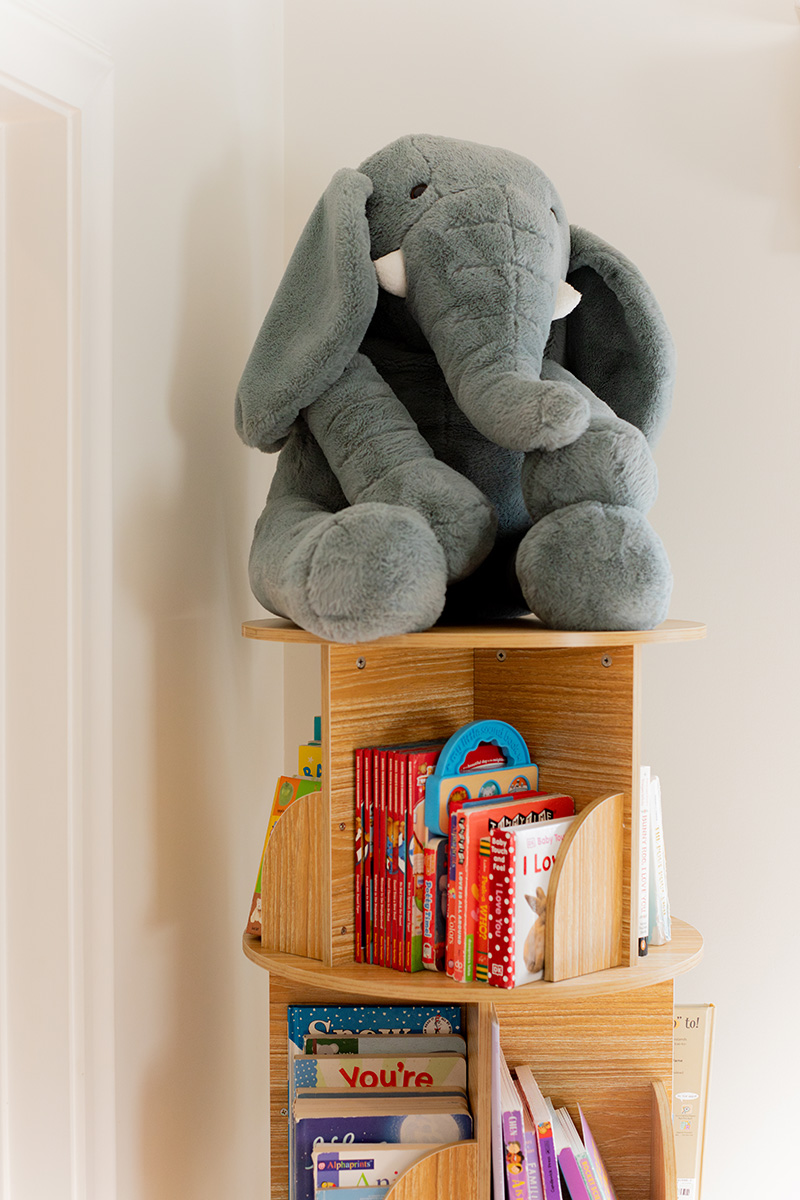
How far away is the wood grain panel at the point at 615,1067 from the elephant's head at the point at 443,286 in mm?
668

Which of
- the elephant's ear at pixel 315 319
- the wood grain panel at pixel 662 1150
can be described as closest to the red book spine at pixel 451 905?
the wood grain panel at pixel 662 1150

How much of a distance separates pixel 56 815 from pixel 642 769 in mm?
653

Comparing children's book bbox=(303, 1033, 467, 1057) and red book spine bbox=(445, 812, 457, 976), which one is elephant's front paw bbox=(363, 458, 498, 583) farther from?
children's book bbox=(303, 1033, 467, 1057)

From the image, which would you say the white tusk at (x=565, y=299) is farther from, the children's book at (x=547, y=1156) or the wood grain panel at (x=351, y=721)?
the children's book at (x=547, y=1156)

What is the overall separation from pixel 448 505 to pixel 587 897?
0.43m

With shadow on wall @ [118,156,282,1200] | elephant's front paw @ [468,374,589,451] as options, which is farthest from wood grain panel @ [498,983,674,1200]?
elephant's front paw @ [468,374,589,451]

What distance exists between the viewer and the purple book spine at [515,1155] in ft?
3.49

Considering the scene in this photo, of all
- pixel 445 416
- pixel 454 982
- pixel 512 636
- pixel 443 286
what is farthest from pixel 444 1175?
pixel 443 286

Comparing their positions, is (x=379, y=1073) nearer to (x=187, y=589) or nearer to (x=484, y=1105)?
(x=484, y=1105)

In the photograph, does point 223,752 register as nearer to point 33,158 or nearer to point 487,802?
point 487,802

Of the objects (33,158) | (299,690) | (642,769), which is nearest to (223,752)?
(299,690)

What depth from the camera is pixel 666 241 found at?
141cm

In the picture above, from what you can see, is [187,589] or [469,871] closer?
[469,871]

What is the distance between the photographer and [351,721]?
109cm
